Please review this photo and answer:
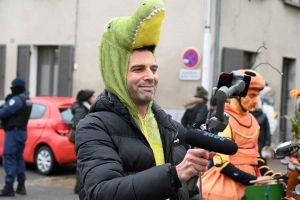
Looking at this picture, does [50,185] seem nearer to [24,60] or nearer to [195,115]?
[195,115]

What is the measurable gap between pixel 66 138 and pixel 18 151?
1.72 meters

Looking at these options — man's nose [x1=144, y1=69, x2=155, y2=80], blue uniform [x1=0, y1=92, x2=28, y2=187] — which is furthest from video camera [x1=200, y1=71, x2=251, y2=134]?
blue uniform [x1=0, y1=92, x2=28, y2=187]

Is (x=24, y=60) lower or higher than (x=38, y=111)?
higher

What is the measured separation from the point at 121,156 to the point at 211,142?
59cm

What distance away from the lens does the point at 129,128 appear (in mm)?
2316

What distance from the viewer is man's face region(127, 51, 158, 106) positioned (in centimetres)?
232

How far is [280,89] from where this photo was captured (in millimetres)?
15344

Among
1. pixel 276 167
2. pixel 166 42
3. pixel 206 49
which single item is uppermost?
pixel 166 42

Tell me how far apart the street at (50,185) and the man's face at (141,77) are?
6.37m

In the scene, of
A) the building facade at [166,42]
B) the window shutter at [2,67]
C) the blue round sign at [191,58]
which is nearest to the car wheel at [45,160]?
the building facade at [166,42]

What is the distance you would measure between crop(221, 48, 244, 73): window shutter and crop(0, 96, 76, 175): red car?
13.6ft

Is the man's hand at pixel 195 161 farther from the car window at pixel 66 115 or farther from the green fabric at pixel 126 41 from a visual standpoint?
the car window at pixel 66 115

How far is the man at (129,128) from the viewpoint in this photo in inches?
79.7

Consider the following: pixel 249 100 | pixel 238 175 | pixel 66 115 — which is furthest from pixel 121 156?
pixel 66 115
